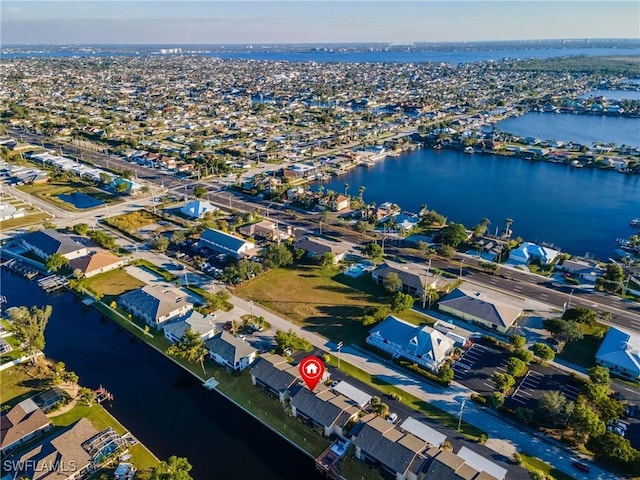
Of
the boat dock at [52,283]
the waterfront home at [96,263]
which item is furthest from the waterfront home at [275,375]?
the boat dock at [52,283]

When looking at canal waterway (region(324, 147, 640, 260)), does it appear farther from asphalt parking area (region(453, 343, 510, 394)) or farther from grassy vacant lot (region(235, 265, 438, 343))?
asphalt parking area (region(453, 343, 510, 394))

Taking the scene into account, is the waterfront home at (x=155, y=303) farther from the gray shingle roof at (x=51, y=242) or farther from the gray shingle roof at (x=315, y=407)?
the gray shingle roof at (x=315, y=407)

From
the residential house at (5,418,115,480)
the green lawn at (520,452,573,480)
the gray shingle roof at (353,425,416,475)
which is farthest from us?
the green lawn at (520,452,573,480)

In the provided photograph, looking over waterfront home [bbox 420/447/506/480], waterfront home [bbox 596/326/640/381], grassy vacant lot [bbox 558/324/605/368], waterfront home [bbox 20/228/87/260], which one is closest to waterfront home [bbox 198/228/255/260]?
waterfront home [bbox 20/228/87/260]

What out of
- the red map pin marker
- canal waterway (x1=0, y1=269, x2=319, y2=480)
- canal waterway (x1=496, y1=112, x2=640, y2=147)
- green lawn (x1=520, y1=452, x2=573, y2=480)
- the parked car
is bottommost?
canal waterway (x1=0, y1=269, x2=319, y2=480)

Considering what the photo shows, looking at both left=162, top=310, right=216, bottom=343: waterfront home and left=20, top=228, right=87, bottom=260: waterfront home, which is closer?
left=162, top=310, right=216, bottom=343: waterfront home

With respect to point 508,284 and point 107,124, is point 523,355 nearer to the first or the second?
point 508,284
